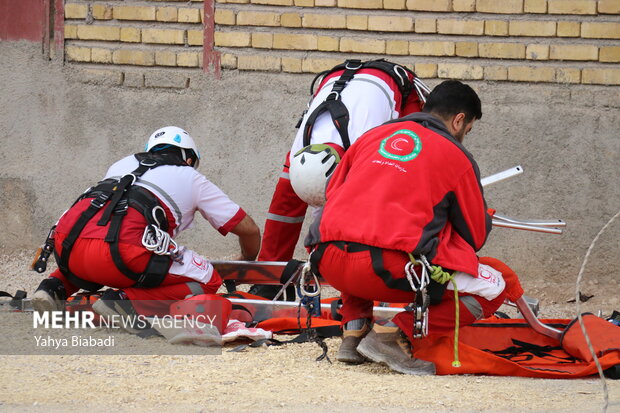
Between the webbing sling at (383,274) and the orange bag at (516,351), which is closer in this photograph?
the webbing sling at (383,274)

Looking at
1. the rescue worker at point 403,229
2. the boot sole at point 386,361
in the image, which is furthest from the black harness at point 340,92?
the boot sole at point 386,361

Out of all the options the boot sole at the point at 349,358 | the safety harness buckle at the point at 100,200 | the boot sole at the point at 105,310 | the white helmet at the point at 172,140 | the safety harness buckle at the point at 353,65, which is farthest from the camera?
the safety harness buckle at the point at 353,65

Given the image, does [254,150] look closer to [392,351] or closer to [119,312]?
[119,312]

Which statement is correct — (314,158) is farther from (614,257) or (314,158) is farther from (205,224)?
(614,257)

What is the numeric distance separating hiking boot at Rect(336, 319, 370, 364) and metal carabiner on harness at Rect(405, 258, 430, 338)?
12.8 inches


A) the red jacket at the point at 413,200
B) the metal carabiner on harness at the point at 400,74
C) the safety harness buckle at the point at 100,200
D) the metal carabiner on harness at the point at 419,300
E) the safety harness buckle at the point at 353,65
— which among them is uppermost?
the safety harness buckle at the point at 353,65

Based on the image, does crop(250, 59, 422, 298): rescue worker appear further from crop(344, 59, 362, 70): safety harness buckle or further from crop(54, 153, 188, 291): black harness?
crop(54, 153, 188, 291): black harness

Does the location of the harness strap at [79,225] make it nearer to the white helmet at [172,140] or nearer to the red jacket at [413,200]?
the white helmet at [172,140]

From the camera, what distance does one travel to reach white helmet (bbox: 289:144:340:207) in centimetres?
462

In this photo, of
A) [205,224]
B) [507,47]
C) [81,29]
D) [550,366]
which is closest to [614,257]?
[507,47]

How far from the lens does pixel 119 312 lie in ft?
15.0

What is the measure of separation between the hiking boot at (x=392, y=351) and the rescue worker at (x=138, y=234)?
122cm

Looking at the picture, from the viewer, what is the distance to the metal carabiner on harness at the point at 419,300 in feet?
12.2

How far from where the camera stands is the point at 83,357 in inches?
158
